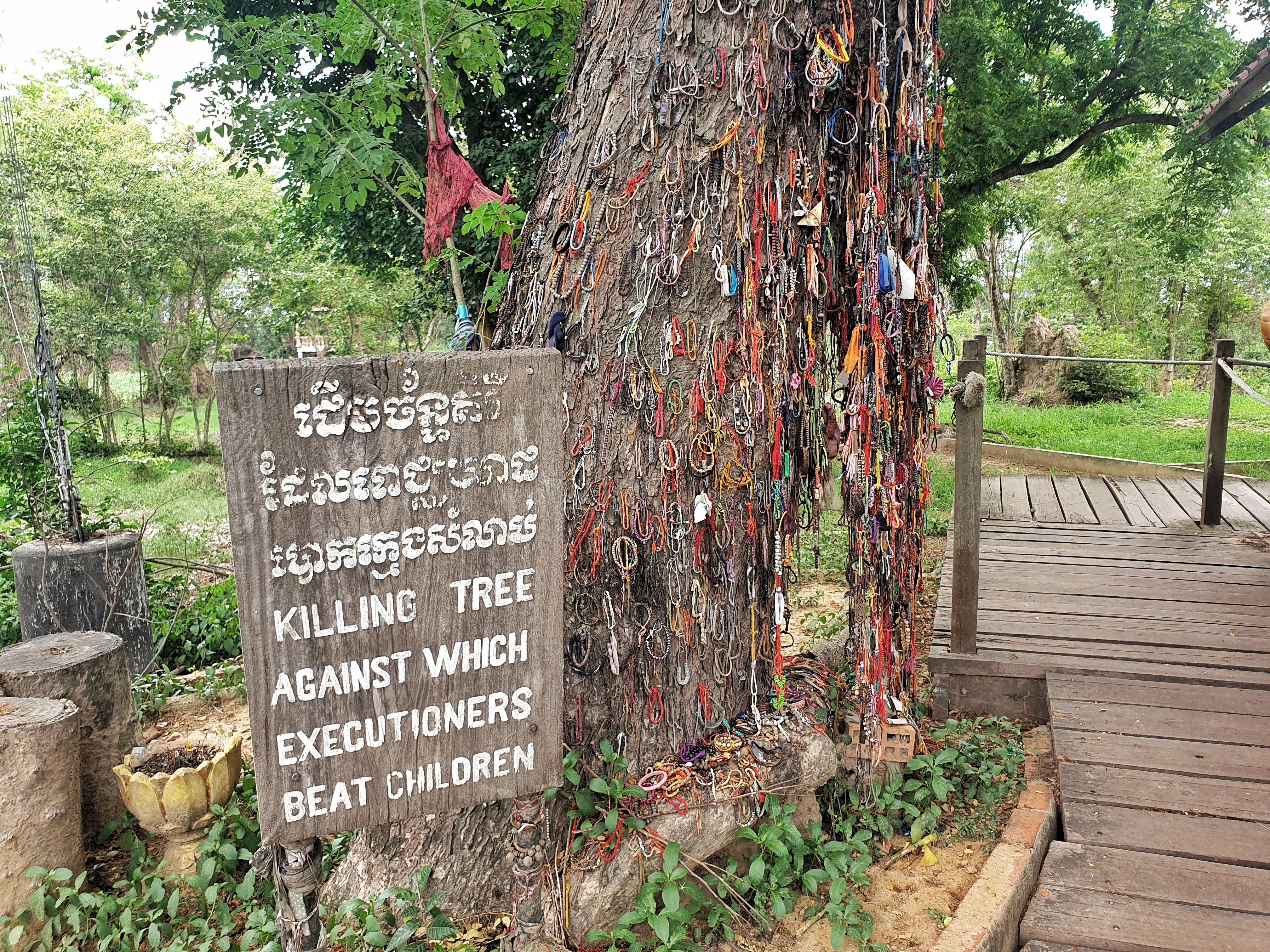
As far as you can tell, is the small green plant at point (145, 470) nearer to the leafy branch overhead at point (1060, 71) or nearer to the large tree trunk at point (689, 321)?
the leafy branch overhead at point (1060, 71)

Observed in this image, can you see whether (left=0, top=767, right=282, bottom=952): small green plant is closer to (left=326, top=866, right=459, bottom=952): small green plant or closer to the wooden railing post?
(left=326, top=866, right=459, bottom=952): small green plant

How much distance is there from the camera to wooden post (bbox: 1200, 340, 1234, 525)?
5660 mm

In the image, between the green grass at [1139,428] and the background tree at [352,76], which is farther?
the green grass at [1139,428]

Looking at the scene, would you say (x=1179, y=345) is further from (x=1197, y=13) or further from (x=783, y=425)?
(x=783, y=425)

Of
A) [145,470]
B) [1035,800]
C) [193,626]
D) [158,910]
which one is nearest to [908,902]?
[1035,800]

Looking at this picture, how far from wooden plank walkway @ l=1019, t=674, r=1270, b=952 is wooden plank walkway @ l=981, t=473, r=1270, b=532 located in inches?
94.6

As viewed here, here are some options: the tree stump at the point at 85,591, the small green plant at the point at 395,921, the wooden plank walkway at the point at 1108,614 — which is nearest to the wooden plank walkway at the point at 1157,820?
the wooden plank walkway at the point at 1108,614

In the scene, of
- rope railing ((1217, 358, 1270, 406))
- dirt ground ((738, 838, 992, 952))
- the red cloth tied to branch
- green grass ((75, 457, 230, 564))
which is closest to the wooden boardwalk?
dirt ground ((738, 838, 992, 952))

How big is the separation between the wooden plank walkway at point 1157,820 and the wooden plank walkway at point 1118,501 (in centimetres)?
240

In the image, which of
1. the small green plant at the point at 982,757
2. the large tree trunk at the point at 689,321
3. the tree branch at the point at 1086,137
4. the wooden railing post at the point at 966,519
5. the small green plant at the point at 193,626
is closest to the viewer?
the large tree trunk at the point at 689,321

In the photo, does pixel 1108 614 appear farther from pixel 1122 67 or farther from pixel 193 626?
pixel 1122 67

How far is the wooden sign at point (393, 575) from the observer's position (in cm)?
164

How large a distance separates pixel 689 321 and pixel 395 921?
1.96 metres

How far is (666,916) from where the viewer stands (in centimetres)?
221
